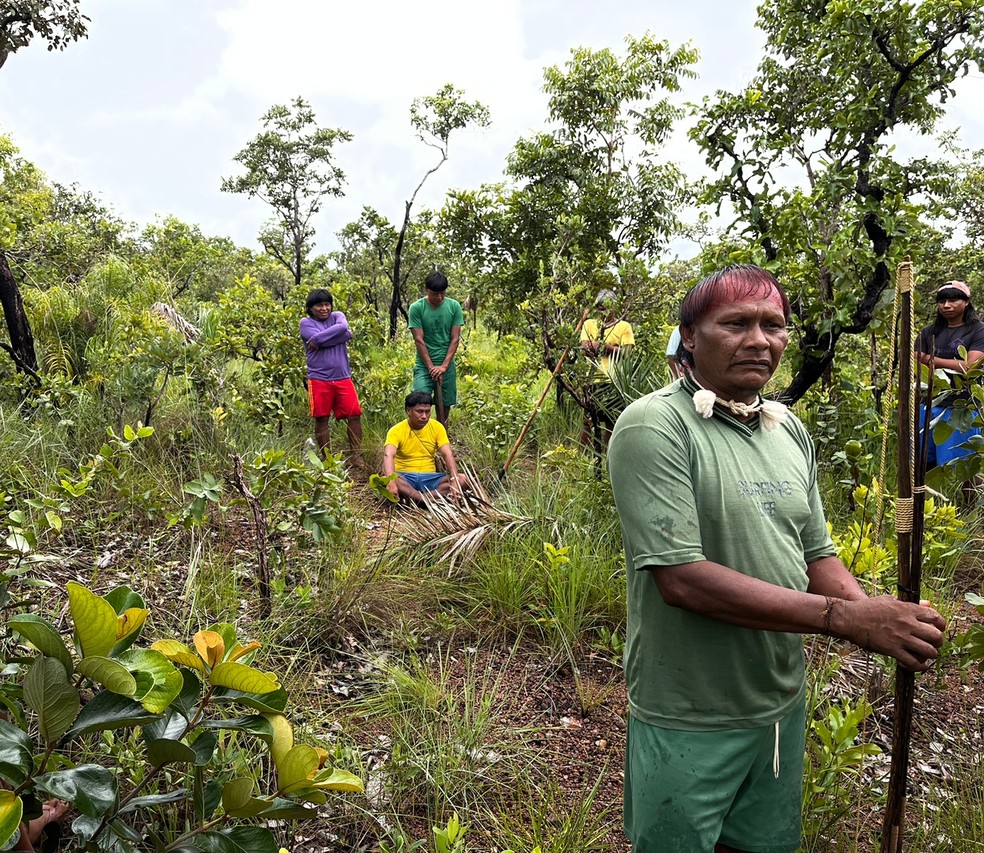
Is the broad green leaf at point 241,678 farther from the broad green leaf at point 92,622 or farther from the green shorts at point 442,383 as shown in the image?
the green shorts at point 442,383

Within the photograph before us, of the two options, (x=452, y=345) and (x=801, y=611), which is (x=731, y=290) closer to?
(x=801, y=611)

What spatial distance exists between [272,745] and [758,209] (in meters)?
5.06

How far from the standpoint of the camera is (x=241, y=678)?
4.00ft

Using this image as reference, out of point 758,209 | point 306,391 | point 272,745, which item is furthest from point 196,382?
point 272,745

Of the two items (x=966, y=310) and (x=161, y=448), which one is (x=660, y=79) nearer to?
(x=966, y=310)

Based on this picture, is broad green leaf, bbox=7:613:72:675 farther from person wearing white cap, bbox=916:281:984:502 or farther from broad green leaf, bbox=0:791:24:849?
person wearing white cap, bbox=916:281:984:502

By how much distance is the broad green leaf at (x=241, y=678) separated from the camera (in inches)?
47.8

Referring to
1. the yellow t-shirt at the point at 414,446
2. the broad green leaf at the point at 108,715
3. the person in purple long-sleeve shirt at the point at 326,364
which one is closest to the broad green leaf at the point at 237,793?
the broad green leaf at the point at 108,715

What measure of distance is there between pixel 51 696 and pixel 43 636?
98 millimetres

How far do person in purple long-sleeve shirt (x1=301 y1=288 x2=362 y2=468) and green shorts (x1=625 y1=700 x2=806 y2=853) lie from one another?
16.5ft

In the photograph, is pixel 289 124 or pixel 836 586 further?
pixel 289 124

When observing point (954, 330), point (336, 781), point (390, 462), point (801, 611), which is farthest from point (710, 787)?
point (954, 330)

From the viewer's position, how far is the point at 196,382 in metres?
6.14

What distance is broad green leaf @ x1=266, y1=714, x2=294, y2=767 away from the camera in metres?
1.29
